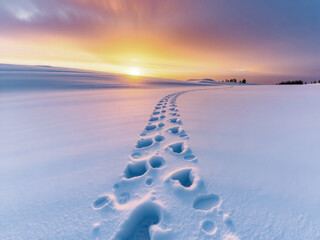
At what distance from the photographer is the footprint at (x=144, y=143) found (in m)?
1.93

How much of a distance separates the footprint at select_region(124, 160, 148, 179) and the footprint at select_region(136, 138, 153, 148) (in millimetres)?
423

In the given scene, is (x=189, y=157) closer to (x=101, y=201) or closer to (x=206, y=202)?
(x=206, y=202)

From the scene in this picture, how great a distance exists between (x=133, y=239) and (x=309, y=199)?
1.15 m

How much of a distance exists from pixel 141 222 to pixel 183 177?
51 cm

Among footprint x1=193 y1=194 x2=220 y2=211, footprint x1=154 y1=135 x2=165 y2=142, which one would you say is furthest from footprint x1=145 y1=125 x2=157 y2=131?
footprint x1=193 y1=194 x2=220 y2=211

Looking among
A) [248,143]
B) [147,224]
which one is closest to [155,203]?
[147,224]

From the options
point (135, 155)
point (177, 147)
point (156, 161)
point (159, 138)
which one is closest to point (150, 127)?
point (159, 138)

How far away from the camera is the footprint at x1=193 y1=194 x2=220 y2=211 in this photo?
0.99 meters

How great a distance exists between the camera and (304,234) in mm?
781

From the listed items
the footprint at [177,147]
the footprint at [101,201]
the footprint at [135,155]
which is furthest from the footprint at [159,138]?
the footprint at [101,201]

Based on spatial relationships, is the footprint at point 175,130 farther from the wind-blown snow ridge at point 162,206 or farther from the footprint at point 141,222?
the footprint at point 141,222

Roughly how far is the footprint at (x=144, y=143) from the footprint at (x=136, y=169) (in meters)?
0.42

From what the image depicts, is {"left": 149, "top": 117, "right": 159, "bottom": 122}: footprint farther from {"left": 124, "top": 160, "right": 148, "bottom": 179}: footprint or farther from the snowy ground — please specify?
{"left": 124, "top": 160, "right": 148, "bottom": 179}: footprint

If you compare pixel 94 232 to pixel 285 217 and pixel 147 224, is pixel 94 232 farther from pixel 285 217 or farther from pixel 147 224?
pixel 285 217
